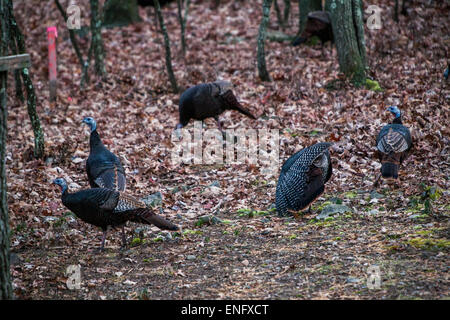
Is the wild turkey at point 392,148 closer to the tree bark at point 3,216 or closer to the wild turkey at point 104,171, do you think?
the wild turkey at point 104,171

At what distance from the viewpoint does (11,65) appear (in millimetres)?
4656

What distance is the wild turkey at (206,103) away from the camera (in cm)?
1136

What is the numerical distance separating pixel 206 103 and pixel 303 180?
14.9ft

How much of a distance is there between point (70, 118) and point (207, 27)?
7708 millimetres

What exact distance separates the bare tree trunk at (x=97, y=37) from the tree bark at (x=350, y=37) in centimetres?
600

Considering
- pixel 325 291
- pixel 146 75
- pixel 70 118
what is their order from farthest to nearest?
pixel 146 75 < pixel 70 118 < pixel 325 291

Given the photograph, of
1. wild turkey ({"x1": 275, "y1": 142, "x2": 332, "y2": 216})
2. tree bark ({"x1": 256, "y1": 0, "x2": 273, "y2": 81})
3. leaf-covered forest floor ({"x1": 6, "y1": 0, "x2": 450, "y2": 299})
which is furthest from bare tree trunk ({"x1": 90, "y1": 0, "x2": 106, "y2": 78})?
wild turkey ({"x1": 275, "y1": 142, "x2": 332, "y2": 216})

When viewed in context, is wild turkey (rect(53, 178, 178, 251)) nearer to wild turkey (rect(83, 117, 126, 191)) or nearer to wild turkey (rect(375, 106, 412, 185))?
wild turkey (rect(83, 117, 126, 191))

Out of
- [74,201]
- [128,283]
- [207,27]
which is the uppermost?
[207,27]

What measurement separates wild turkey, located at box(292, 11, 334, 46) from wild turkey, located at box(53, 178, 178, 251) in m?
10.6

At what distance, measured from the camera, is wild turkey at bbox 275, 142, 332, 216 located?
728cm

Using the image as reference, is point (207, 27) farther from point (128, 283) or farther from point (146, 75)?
point (128, 283)

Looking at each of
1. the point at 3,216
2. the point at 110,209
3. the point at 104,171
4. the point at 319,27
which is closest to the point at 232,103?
the point at 104,171
